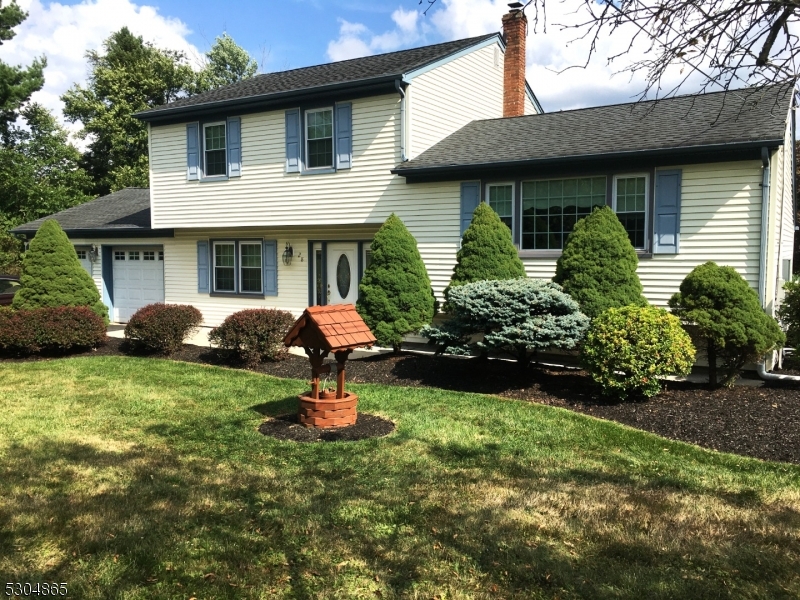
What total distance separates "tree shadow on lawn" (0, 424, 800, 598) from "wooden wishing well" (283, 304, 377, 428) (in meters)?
1.01

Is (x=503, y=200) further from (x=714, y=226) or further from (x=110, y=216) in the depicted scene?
(x=110, y=216)

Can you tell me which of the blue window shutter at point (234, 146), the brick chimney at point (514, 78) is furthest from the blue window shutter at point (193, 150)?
the brick chimney at point (514, 78)

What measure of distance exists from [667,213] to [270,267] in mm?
9306

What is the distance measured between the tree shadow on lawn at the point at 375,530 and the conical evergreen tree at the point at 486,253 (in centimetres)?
544

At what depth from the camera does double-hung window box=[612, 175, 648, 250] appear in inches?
434

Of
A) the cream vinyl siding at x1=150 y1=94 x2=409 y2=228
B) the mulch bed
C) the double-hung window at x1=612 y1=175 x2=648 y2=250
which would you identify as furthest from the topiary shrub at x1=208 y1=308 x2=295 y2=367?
the double-hung window at x1=612 y1=175 x2=648 y2=250

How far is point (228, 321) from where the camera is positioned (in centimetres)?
1186

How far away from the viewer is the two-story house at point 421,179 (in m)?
10.5

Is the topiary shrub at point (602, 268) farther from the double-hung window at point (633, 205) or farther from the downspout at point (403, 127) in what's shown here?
the downspout at point (403, 127)

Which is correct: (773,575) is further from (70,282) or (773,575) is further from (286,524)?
(70,282)

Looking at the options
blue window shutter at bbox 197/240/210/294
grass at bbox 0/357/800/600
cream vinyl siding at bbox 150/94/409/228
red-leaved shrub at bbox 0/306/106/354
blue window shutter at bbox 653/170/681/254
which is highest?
cream vinyl siding at bbox 150/94/409/228

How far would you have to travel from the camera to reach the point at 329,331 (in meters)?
7.17

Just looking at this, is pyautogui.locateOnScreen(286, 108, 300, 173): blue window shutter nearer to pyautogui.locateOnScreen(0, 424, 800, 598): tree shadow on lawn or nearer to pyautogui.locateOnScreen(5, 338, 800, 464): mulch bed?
pyautogui.locateOnScreen(5, 338, 800, 464): mulch bed

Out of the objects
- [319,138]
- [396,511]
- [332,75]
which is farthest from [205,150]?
[396,511]
